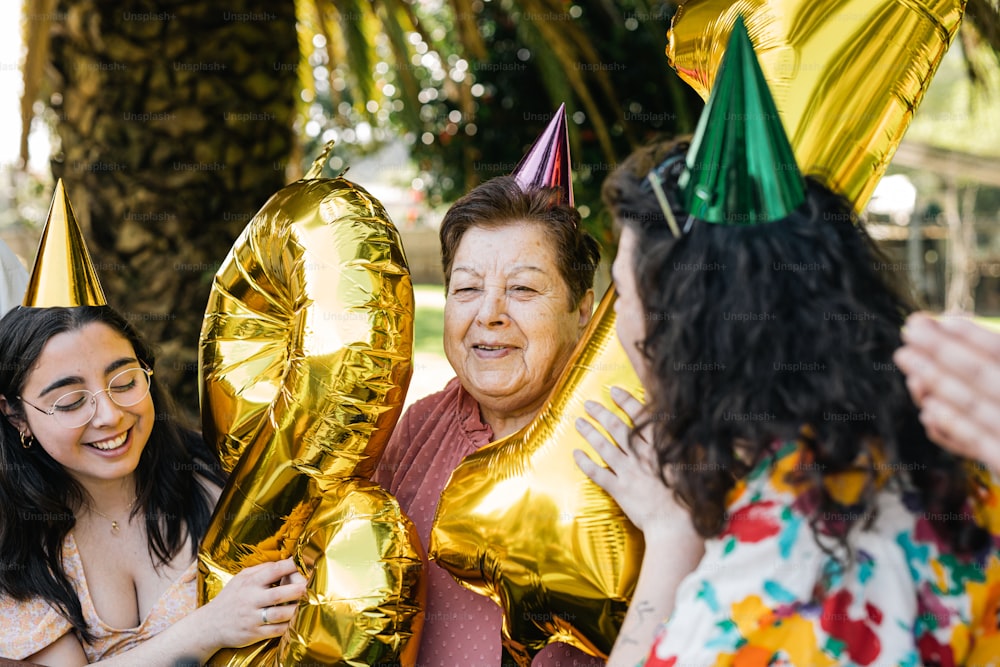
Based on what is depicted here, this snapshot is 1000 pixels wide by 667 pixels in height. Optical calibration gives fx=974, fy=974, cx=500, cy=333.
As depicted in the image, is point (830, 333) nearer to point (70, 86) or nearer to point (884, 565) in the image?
point (884, 565)

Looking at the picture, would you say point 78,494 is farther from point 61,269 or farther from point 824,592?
point 824,592

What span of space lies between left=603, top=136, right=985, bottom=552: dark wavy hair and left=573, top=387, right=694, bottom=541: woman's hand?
92 millimetres

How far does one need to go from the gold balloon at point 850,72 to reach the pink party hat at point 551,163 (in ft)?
1.52

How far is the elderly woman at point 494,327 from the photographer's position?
66.8 inches

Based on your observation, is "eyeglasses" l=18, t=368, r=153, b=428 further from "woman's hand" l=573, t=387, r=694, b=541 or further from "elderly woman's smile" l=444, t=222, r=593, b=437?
"woman's hand" l=573, t=387, r=694, b=541

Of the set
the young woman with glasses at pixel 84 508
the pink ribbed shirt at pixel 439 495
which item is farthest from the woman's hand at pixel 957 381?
the young woman with glasses at pixel 84 508

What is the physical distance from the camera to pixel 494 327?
1.72 metres

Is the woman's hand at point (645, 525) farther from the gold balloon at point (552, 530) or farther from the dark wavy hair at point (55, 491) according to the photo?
the dark wavy hair at point (55, 491)

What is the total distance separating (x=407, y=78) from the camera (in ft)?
11.5

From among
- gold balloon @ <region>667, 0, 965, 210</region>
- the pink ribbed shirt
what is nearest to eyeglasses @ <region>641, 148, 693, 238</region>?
gold balloon @ <region>667, 0, 965, 210</region>

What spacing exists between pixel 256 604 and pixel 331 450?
0.29 meters

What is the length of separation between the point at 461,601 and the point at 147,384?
0.80 metres

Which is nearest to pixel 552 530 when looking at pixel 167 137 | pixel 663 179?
pixel 663 179

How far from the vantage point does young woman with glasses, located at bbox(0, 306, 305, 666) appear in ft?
6.02
